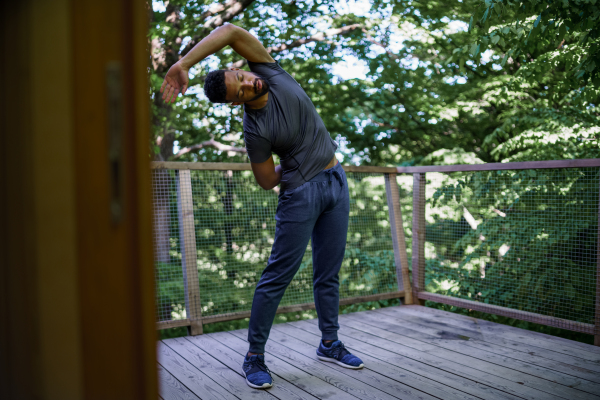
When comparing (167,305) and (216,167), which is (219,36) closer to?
(216,167)

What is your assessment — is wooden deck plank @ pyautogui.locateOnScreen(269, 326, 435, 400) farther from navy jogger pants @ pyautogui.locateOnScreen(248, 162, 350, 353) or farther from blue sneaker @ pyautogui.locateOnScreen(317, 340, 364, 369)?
navy jogger pants @ pyautogui.locateOnScreen(248, 162, 350, 353)

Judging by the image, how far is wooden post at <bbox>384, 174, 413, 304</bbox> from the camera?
372 cm

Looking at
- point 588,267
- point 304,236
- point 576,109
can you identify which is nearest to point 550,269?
point 588,267

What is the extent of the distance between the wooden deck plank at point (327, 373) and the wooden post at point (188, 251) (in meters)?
0.54

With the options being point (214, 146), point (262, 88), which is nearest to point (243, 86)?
point (262, 88)

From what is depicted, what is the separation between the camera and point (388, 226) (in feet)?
12.5

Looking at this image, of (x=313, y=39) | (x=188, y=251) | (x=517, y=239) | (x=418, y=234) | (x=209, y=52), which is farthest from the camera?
(x=313, y=39)

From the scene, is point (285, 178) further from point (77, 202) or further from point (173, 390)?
point (77, 202)

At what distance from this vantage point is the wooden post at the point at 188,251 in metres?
2.92

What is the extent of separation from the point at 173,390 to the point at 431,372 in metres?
1.19

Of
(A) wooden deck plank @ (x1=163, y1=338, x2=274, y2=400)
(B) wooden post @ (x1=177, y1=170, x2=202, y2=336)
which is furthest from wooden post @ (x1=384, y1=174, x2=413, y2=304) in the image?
(A) wooden deck plank @ (x1=163, y1=338, x2=274, y2=400)

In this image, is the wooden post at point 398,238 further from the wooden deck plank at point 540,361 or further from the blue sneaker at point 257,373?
the blue sneaker at point 257,373

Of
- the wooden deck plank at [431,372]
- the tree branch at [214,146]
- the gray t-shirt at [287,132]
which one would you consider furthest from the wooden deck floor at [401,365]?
the tree branch at [214,146]

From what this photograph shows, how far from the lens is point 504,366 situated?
89.1 inches
